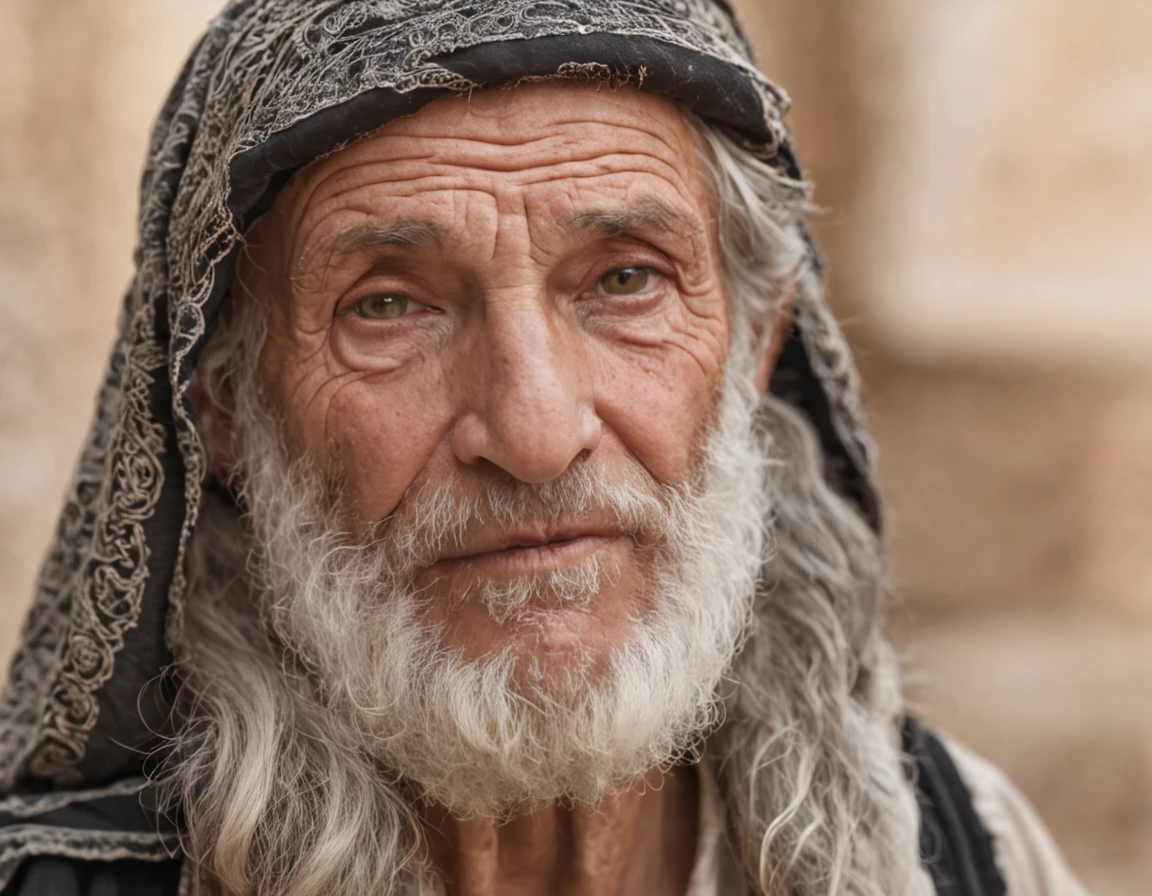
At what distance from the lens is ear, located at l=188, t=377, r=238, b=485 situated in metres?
2.42

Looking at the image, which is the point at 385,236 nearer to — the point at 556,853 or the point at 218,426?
the point at 218,426

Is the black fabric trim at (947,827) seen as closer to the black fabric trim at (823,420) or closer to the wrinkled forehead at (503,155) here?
the black fabric trim at (823,420)

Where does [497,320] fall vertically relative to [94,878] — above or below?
above

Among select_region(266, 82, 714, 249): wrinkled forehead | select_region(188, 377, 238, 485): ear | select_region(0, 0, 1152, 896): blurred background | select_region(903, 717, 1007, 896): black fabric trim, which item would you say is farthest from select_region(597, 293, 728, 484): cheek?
select_region(0, 0, 1152, 896): blurred background

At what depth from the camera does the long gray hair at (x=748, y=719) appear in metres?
2.16

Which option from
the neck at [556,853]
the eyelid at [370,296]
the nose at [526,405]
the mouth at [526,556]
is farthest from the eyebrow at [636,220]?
the neck at [556,853]

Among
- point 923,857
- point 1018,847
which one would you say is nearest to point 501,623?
point 923,857

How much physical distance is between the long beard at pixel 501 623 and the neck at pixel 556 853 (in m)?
0.08

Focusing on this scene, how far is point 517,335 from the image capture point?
2.06 meters

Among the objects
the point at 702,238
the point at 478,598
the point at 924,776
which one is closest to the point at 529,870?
the point at 478,598

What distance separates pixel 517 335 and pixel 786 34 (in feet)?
12.0

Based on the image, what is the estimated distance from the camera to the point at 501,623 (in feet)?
6.85

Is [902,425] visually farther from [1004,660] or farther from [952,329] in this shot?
[1004,660]

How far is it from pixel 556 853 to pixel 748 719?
45 centimetres
